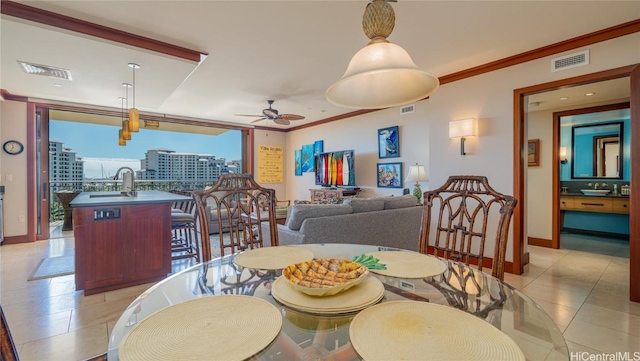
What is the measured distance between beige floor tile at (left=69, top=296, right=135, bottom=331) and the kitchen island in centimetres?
31

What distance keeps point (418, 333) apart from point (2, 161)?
6.54 metres

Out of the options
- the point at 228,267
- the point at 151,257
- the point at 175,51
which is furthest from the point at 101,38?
the point at 228,267

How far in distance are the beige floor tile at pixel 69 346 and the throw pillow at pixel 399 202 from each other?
2.90m

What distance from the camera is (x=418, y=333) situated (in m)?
0.76

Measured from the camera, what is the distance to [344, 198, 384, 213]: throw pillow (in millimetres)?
3252

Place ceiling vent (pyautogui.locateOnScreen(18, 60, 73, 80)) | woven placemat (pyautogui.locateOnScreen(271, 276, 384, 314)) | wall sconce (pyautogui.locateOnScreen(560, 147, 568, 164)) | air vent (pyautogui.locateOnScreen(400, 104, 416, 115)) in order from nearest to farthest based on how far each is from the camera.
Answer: woven placemat (pyautogui.locateOnScreen(271, 276, 384, 314)) < ceiling vent (pyautogui.locateOnScreen(18, 60, 73, 80)) < air vent (pyautogui.locateOnScreen(400, 104, 416, 115)) < wall sconce (pyautogui.locateOnScreen(560, 147, 568, 164))

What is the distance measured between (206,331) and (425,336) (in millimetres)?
581

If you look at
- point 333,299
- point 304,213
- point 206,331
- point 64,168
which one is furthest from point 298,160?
point 206,331

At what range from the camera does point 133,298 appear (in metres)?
2.61

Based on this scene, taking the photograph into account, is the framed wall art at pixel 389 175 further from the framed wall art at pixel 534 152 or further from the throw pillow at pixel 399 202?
the framed wall art at pixel 534 152

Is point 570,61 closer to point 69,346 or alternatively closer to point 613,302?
point 613,302

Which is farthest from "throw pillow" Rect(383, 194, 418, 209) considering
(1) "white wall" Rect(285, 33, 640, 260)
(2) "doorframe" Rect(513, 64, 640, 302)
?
(2) "doorframe" Rect(513, 64, 640, 302)

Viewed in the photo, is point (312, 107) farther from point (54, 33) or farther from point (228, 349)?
point (228, 349)

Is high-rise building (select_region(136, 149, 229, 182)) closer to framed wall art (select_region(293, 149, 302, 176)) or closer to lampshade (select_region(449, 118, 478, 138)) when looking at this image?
framed wall art (select_region(293, 149, 302, 176))
